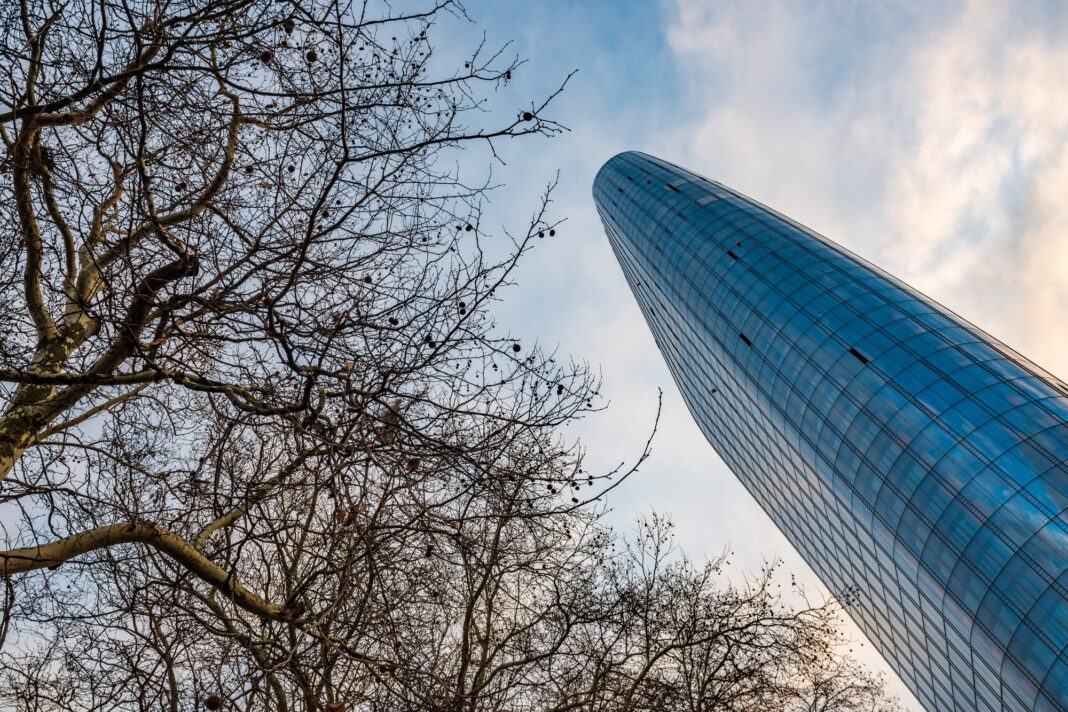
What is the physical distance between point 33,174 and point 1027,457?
154 feet

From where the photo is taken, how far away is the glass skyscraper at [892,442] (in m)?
34.9

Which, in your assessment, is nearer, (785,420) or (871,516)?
(871,516)

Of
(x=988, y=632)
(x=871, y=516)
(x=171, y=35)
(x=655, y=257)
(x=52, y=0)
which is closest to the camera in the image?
(x=52, y=0)

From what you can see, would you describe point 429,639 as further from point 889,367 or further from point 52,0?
point 889,367

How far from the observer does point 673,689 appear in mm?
7555

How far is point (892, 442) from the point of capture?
4362 cm

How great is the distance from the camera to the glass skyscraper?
3494 cm

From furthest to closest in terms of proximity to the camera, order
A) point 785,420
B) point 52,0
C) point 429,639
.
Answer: point 785,420, point 429,639, point 52,0

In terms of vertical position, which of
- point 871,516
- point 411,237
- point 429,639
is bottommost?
point 429,639

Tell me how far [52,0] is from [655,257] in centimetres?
7546

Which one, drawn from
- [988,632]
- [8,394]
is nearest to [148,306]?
[8,394]

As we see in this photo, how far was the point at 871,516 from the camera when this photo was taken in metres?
44.8

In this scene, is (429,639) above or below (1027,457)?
below

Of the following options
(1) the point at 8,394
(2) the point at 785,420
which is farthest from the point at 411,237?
(2) the point at 785,420
